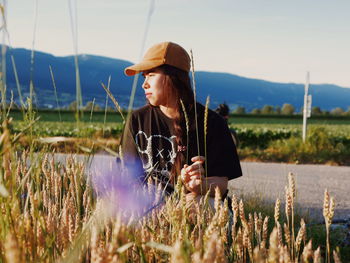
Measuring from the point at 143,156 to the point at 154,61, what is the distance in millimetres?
627

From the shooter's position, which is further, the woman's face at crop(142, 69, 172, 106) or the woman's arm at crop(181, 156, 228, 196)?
the woman's face at crop(142, 69, 172, 106)

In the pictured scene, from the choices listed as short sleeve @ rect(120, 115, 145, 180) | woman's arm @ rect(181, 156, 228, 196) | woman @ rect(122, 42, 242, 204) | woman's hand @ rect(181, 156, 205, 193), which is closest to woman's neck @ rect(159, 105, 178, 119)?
woman @ rect(122, 42, 242, 204)

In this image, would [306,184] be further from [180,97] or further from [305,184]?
→ [180,97]

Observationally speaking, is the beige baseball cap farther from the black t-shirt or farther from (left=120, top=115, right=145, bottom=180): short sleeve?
(left=120, top=115, right=145, bottom=180): short sleeve

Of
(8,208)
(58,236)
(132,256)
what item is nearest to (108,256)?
(8,208)

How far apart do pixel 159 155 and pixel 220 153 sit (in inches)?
15.6

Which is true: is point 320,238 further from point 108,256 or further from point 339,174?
point 339,174

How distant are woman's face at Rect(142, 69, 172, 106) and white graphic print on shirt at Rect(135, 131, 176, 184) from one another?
28 cm

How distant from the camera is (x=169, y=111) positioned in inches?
123

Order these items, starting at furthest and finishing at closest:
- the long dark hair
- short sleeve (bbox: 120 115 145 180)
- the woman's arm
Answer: short sleeve (bbox: 120 115 145 180) → the long dark hair → the woman's arm

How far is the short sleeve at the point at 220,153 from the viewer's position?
2930 millimetres

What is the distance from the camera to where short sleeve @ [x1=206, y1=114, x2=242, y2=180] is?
2930 mm

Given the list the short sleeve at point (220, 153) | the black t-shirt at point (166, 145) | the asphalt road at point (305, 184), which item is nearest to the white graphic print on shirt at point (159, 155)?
the black t-shirt at point (166, 145)

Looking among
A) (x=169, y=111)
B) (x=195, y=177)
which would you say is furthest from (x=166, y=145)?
(x=195, y=177)
